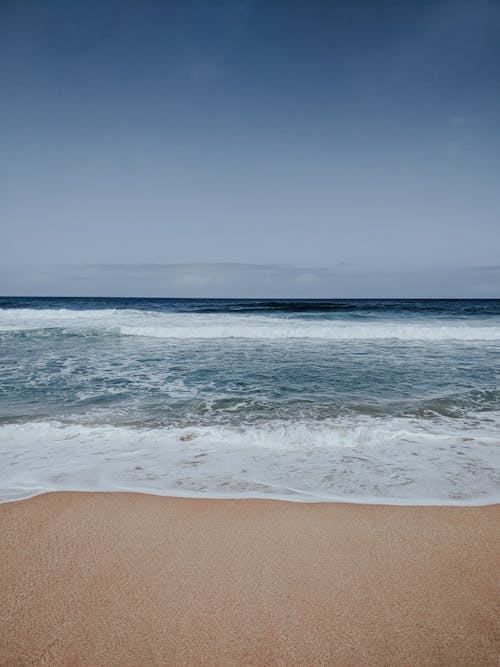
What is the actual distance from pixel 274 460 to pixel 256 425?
3.58 feet

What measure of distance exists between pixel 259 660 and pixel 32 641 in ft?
3.54

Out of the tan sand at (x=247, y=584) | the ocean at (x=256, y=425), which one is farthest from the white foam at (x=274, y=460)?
the tan sand at (x=247, y=584)

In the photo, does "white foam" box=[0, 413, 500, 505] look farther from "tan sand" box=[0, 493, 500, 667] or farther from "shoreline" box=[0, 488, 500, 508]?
"tan sand" box=[0, 493, 500, 667]

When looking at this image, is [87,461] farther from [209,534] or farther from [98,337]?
[98,337]

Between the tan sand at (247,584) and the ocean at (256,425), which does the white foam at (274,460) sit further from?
the tan sand at (247,584)

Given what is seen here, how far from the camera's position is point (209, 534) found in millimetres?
2482

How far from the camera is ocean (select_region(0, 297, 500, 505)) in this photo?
3.25 m

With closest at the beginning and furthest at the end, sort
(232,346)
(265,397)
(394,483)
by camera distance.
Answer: (394,483)
(265,397)
(232,346)

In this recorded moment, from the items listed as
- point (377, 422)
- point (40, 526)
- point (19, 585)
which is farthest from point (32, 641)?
point (377, 422)

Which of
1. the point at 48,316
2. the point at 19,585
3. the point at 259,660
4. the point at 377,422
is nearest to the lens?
the point at 259,660

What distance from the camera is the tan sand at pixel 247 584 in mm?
1686

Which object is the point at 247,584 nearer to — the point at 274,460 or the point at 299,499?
the point at 299,499

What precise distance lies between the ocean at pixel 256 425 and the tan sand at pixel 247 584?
38cm

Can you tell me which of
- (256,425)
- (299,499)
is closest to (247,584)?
(299,499)
